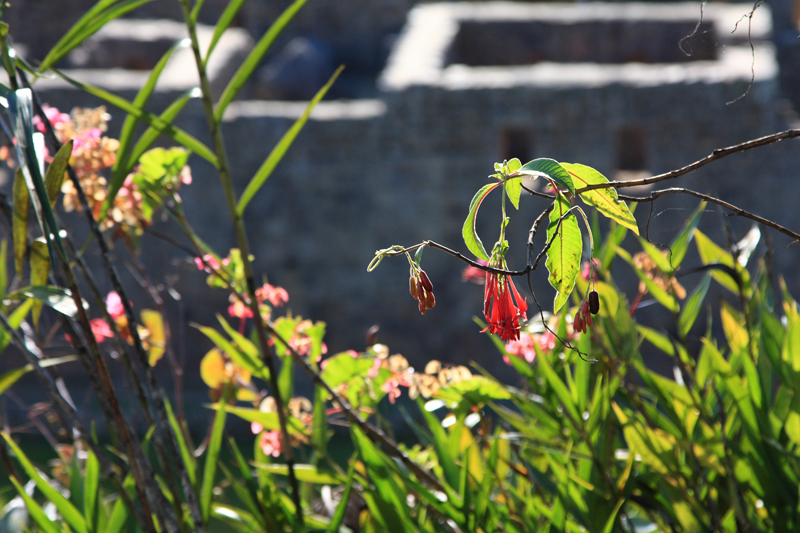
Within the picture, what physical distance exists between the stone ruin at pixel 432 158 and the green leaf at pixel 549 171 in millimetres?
2821

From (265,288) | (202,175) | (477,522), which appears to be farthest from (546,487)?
(202,175)

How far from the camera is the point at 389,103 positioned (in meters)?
3.67

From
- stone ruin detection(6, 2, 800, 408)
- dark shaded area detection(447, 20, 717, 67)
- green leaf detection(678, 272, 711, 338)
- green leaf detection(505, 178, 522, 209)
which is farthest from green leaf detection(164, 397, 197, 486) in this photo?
dark shaded area detection(447, 20, 717, 67)

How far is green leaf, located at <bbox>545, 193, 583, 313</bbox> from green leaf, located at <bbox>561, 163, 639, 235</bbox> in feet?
0.08

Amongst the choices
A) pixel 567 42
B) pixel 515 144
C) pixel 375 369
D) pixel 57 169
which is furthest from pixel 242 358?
pixel 567 42

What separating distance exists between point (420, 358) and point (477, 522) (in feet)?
9.76

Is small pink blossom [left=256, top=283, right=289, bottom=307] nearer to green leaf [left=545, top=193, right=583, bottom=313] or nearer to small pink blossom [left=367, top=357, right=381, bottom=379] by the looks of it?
small pink blossom [left=367, top=357, right=381, bottom=379]

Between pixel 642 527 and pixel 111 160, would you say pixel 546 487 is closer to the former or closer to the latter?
pixel 642 527

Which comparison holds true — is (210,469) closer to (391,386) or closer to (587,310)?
(391,386)

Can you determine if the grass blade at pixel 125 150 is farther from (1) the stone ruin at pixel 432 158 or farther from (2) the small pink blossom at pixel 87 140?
(1) the stone ruin at pixel 432 158

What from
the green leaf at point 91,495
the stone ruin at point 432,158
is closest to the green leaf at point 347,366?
the green leaf at point 91,495

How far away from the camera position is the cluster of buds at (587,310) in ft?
1.62

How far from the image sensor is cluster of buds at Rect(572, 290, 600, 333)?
0.49 m

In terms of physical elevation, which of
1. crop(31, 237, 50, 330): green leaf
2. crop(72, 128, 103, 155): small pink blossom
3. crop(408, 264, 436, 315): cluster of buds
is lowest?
crop(408, 264, 436, 315): cluster of buds
